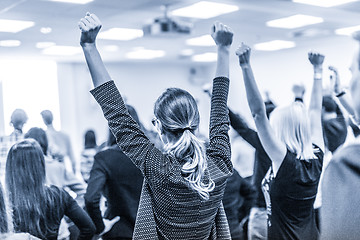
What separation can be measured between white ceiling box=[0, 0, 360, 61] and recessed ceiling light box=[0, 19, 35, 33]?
0.10 meters

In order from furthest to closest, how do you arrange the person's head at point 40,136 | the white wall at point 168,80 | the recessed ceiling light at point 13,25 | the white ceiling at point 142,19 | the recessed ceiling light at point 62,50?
the white wall at point 168,80
the recessed ceiling light at point 62,50
the recessed ceiling light at point 13,25
the white ceiling at point 142,19
the person's head at point 40,136

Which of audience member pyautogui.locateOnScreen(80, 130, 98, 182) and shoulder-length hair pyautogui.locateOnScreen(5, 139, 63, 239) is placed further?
audience member pyautogui.locateOnScreen(80, 130, 98, 182)

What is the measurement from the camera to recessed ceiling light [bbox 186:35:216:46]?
7.75 m

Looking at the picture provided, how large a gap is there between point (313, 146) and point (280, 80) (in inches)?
326

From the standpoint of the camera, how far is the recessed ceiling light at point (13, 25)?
18.5 ft

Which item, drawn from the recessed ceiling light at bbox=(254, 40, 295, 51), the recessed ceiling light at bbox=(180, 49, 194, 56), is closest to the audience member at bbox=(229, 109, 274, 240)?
the recessed ceiling light at bbox=(254, 40, 295, 51)

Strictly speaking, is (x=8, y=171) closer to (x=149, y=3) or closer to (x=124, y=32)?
(x=149, y=3)

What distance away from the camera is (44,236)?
7.02ft

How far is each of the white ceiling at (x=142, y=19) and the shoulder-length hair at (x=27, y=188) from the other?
10.6 ft

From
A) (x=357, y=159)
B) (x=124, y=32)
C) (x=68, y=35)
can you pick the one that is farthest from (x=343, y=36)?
(x=357, y=159)

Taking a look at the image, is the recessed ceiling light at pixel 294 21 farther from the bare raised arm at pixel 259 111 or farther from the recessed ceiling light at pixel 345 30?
the bare raised arm at pixel 259 111

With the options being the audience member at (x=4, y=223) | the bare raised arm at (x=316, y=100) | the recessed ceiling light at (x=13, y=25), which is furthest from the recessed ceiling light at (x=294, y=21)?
the audience member at (x=4, y=223)

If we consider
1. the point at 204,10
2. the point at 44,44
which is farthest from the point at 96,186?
the point at 44,44

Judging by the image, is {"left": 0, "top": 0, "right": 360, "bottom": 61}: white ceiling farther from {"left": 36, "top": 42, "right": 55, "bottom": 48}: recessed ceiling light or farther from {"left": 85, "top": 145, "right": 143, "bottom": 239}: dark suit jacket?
{"left": 85, "top": 145, "right": 143, "bottom": 239}: dark suit jacket
